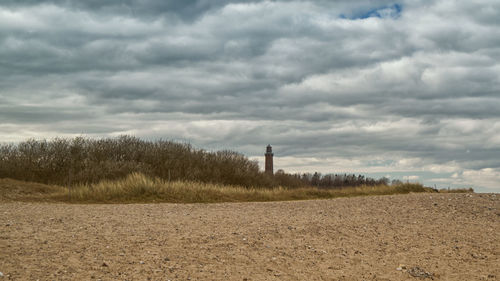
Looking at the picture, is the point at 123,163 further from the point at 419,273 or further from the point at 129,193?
the point at 419,273

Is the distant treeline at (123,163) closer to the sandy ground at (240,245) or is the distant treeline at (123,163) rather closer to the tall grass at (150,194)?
the tall grass at (150,194)

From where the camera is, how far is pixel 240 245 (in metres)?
7.46

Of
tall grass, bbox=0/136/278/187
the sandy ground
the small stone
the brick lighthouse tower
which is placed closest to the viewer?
the sandy ground

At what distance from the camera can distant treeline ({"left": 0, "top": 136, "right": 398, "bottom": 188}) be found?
21516mm

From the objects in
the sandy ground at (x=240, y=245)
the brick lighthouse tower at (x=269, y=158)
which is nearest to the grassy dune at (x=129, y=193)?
the sandy ground at (x=240, y=245)

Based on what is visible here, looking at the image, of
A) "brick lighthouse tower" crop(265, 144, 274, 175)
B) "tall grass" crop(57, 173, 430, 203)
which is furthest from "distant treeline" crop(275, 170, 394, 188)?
"tall grass" crop(57, 173, 430, 203)

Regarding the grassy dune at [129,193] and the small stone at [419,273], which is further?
the grassy dune at [129,193]

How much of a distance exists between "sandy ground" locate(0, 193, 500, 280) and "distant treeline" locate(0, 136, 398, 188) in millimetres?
10571

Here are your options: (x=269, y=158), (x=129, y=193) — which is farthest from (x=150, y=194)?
(x=269, y=158)

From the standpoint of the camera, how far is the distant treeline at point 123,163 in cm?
2152

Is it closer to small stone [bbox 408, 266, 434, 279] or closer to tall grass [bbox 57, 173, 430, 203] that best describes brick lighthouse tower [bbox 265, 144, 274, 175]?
tall grass [bbox 57, 173, 430, 203]

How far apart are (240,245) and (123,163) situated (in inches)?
641

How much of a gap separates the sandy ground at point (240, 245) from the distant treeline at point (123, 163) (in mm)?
10571

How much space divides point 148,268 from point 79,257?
1.05 meters
